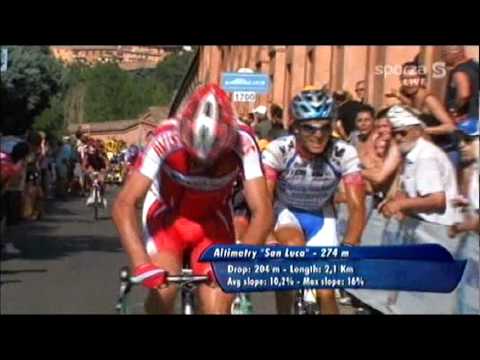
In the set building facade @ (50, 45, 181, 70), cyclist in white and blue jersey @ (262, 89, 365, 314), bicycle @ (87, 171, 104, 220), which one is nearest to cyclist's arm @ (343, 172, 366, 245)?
cyclist in white and blue jersey @ (262, 89, 365, 314)

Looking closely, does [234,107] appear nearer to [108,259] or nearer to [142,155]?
[142,155]

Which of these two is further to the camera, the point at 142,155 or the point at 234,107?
the point at 234,107

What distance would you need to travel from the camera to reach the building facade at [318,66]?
6.08m

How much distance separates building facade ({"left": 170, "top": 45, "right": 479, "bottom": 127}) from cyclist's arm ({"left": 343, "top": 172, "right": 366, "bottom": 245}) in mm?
550

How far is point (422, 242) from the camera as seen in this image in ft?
20.9

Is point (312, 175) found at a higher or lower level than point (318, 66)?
lower

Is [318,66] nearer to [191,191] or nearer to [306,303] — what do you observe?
[191,191]

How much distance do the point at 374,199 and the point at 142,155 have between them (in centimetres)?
168

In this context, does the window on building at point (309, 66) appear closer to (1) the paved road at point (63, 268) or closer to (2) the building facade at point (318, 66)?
(2) the building facade at point (318, 66)

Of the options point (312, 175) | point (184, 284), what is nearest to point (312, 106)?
point (312, 175)

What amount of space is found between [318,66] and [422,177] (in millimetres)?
968

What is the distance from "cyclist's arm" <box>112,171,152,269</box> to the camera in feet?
16.4
